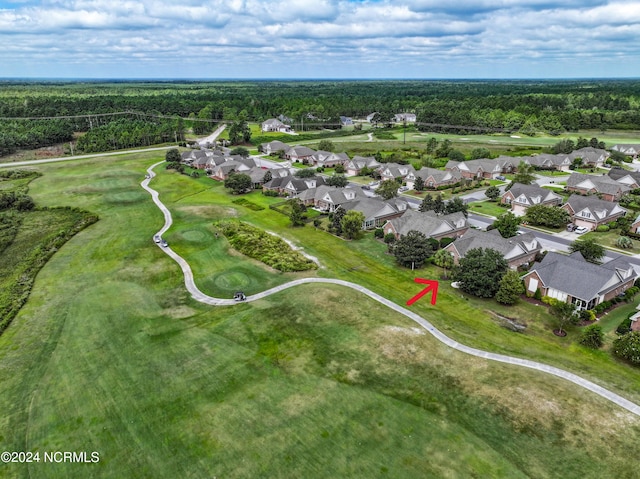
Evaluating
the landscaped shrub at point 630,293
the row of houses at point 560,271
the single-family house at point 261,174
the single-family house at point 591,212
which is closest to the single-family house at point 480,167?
the single-family house at point 591,212

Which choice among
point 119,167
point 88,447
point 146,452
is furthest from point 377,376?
point 119,167

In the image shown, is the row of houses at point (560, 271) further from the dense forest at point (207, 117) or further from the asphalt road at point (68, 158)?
the dense forest at point (207, 117)

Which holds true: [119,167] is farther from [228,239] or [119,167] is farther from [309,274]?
[309,274]

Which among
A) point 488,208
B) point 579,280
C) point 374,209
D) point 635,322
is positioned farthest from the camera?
point 488,208

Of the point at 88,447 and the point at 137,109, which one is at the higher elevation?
the point at 137,109

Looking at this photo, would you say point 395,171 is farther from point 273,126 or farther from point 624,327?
point 273,126

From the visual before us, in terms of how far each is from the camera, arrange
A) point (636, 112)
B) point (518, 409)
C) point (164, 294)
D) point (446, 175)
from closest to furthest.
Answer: point (518, 409), point (164, 294), point (446, 175), point (636, 112)

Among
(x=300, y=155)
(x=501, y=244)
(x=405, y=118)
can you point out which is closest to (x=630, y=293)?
(x=501, y=244)
